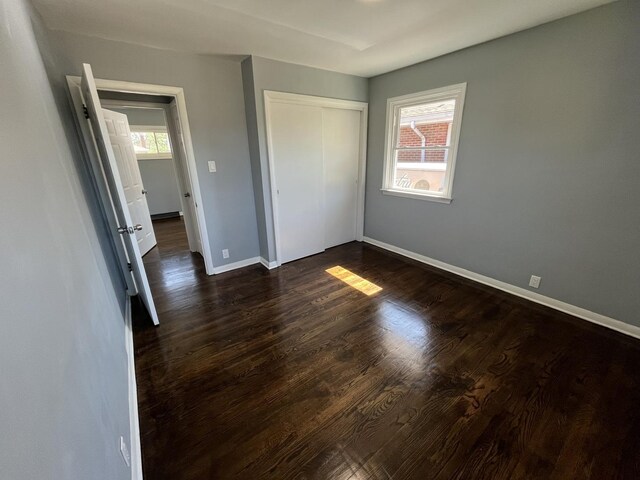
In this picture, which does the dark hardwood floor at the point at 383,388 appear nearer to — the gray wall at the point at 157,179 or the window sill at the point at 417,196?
the window sill at the point at 417,196

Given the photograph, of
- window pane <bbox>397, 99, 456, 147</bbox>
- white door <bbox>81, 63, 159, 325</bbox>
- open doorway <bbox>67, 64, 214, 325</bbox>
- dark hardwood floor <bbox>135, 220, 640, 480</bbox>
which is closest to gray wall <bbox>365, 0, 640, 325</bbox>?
window pane <bbox>397, 99, 456, 147</bbox>

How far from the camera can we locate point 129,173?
3.61 metres

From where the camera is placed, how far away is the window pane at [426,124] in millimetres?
2920

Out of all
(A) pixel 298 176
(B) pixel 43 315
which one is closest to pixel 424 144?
(A) pixel 298 176

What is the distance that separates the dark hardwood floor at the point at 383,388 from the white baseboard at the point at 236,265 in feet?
1.72

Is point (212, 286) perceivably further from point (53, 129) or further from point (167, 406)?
point (53, 129)

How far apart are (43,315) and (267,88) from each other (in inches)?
110

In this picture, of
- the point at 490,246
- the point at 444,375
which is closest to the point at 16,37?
the point at 444,375

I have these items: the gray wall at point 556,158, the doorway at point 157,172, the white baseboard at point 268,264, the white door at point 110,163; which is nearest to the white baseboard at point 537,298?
the gray wall at point 556,158

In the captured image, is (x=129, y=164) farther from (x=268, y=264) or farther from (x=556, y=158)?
(x=556, y=158)

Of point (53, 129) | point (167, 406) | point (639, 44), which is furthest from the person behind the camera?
point (639, 44)

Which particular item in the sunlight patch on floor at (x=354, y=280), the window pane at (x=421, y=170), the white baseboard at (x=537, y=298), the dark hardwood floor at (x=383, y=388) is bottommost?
the dark hardwood floor at (x=383, y=388)

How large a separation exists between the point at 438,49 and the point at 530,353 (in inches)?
112

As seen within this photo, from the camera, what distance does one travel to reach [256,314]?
8.13 feet
